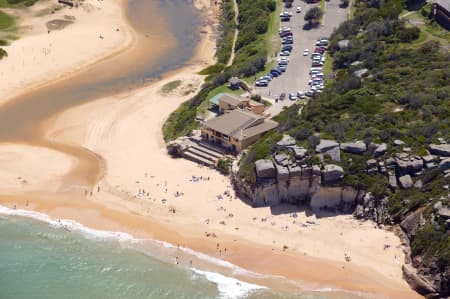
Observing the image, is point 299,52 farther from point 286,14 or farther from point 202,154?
point 202,154

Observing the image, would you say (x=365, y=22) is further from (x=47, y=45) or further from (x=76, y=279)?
(x=76, y=279)

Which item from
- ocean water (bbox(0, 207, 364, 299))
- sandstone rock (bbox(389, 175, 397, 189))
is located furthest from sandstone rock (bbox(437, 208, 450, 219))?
ocean water (bbox(0, 207, 364, 299))

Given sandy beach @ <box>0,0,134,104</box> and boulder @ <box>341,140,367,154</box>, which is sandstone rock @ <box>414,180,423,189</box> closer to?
boulder @ <box>341,140,367,154</box>

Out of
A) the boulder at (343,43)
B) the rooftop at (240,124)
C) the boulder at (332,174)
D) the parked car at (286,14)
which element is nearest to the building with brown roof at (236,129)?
the rooftop at (240,124)

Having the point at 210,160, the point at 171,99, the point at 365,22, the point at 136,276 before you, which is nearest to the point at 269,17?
the point at 365,22

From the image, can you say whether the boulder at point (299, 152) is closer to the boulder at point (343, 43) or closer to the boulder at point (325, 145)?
the boulder at point (325, 145)
